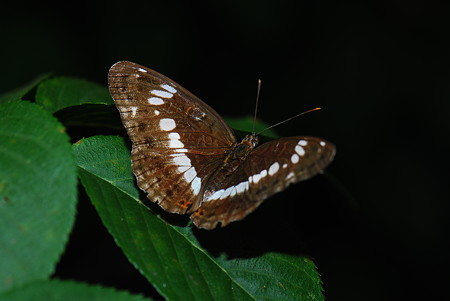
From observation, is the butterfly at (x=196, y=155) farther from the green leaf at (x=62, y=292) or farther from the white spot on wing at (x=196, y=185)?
the green leaf at (x=62, y=292)

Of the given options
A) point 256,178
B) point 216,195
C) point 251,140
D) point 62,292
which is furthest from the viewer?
point 251,140

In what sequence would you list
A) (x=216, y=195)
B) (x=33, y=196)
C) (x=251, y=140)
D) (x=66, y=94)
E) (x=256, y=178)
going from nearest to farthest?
1. (x=33, y=196)
2. (x=256, y=178)
3. (x=216, y=195)
4. (x=251, y=140)
5. (x=66, y=94)

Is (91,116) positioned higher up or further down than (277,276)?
higher up

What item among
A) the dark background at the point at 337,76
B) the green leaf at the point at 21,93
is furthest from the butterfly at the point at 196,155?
the dark background at the point at 337,76

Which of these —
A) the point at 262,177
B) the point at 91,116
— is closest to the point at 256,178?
the point at 262,177

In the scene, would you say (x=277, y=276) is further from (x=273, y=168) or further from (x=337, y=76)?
(x=337, y=76)

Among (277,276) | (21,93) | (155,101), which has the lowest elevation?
(277,276)
